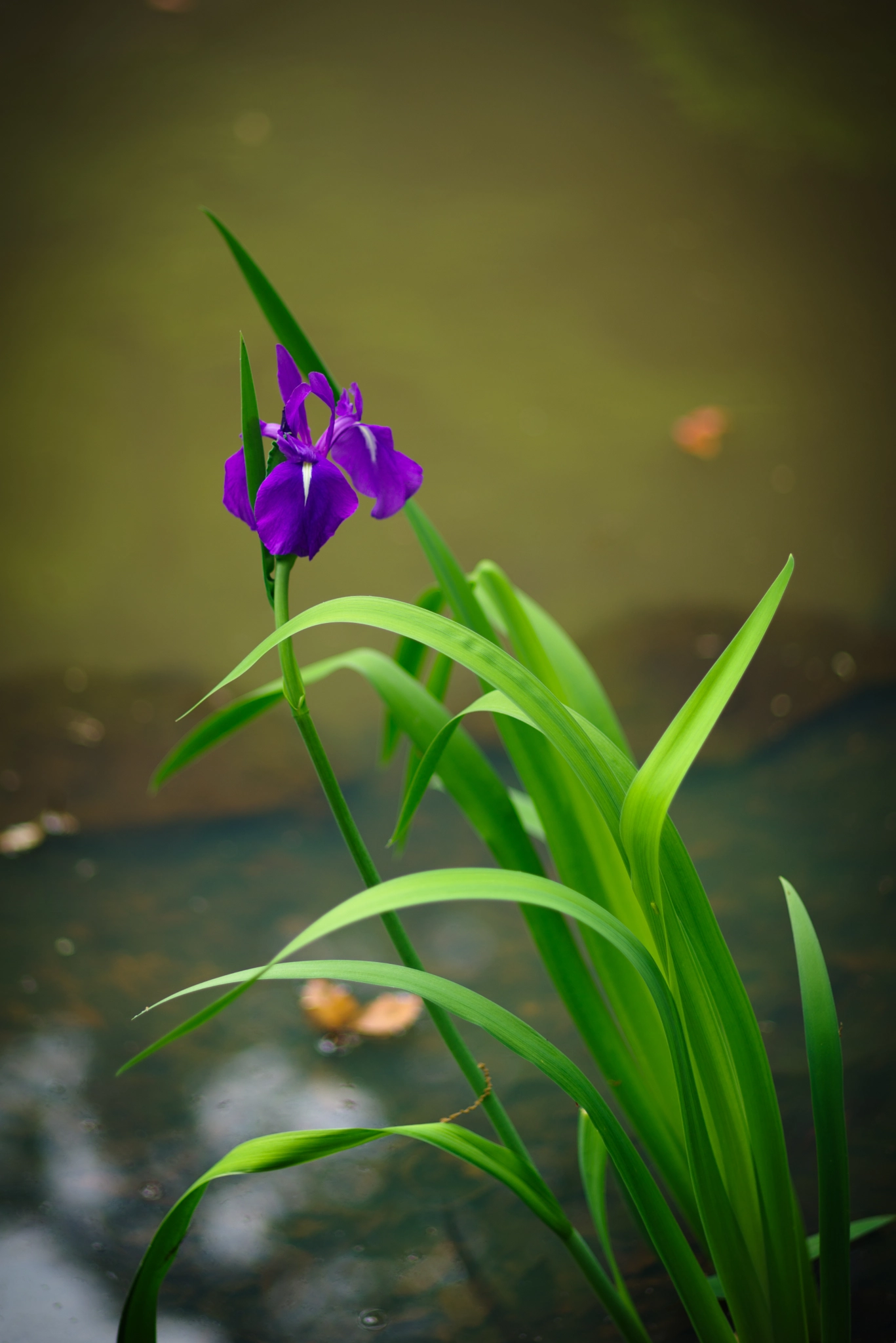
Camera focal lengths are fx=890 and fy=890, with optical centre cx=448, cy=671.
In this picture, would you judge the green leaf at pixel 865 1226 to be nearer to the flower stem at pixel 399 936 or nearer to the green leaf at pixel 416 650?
the flower stem at pixel 399 936

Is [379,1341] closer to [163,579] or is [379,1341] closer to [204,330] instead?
[163,579]

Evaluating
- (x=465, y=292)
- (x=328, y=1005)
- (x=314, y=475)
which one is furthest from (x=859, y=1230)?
(x=465, y=292)

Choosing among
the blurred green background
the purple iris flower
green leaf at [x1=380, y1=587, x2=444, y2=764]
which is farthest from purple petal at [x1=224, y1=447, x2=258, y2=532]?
the blurred green background

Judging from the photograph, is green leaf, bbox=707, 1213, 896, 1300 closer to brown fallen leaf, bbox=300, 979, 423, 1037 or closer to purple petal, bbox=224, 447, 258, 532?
brown fallen leaf, bbox=300, 979, 423, 1037

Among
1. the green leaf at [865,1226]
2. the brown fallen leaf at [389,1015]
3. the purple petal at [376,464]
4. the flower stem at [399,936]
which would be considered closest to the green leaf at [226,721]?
the flower stem at [399,936]

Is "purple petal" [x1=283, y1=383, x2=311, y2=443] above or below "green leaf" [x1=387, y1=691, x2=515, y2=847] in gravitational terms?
above

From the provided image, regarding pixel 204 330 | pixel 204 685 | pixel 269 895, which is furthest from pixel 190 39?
pixel 269 895

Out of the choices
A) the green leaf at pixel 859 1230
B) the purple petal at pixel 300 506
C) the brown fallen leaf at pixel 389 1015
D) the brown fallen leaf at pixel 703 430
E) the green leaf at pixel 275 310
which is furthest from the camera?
the brown fallen leaf at pixel 703 430
